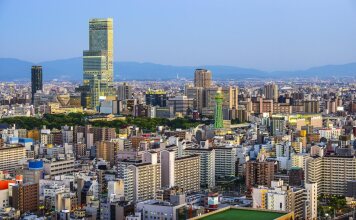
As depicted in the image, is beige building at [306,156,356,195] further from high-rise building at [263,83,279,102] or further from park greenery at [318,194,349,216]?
high-rise building at [263,83,279,102]

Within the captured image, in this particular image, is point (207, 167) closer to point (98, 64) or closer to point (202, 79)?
point (202, 79)

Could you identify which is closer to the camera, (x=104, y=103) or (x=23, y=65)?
(x=104, y=103)

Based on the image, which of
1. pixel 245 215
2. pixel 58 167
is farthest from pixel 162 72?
pixel 245 215

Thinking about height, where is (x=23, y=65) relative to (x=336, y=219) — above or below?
above

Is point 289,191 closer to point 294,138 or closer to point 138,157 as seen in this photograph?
point 138,157

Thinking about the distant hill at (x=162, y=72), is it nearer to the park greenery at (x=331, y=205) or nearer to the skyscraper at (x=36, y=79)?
the skyscraper at (x=36, y=79)

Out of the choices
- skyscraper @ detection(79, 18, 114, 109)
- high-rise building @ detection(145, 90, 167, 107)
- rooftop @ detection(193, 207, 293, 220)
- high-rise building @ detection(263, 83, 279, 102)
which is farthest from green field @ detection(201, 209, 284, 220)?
high-rise building @ detection(263, 83, 279, 102)

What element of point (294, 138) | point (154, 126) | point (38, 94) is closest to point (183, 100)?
point (154, 126)
